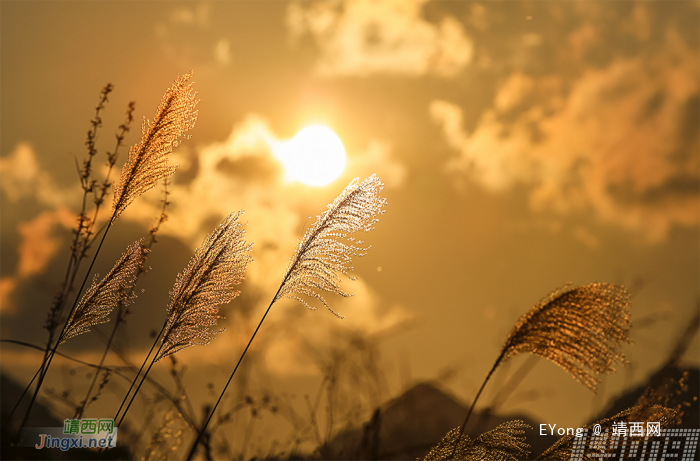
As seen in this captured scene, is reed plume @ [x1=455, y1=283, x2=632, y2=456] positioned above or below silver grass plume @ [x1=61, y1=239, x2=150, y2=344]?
below

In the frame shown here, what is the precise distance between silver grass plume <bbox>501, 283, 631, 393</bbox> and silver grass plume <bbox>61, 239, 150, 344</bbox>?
218 centimetres

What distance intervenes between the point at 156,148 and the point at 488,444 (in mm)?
2524

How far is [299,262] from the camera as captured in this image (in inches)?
104

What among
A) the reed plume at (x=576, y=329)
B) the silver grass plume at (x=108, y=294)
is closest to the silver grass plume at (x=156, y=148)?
the silver grass plume at (x=108, y=294)

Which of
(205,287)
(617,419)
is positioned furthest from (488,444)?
(205,287)

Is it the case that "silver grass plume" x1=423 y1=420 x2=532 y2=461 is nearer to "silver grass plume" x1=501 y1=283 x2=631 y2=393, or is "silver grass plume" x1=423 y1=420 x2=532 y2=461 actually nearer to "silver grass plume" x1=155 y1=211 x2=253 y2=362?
"silver grass plume" x1=501 y1=283 x2=631 y2=393

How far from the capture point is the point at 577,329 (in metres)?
2.54

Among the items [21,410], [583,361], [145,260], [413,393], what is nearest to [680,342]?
[583,361]

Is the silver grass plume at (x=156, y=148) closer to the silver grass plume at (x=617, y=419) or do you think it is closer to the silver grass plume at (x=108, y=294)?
Result: the silver grass plume at (x=108, y=294)

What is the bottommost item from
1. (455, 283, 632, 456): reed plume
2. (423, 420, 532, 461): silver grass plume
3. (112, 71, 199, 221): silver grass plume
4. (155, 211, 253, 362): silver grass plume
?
(423, 420, 532, 461): silver grass plume

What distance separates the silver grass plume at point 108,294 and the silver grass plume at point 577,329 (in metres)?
2.18

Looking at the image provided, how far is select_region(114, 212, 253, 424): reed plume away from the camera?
257 centimetres

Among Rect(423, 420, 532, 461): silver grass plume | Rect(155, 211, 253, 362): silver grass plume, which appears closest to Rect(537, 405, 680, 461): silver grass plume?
Rect(423, 420, 532, 461): silver grass plume

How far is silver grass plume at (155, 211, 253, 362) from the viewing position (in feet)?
8.44
